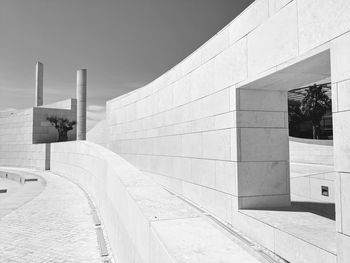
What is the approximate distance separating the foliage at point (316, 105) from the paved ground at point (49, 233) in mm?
28156

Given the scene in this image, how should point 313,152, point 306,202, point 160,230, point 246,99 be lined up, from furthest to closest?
point 313,152 < point 306,202 < point 246,99 < point 160,230

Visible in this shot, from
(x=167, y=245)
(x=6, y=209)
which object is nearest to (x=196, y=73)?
(x=167, y=245)

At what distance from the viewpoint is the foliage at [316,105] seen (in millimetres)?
31734

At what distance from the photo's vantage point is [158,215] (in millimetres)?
3412

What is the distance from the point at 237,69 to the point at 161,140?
591 cm

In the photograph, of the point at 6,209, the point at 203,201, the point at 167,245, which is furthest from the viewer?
the point at 6,209

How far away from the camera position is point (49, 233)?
25.3 feet

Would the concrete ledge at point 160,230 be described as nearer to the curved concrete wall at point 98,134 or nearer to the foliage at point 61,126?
the foliage at point 61,126

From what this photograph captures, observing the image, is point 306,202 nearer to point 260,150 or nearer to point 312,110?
point 260,150

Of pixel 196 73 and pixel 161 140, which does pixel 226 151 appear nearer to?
pixel 196 73

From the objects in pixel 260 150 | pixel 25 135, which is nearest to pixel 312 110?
pixel 260 150

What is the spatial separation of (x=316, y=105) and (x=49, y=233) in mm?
31353

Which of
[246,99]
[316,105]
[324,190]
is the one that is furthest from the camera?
[316,105]

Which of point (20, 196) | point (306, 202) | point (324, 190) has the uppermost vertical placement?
point (324, 190)
